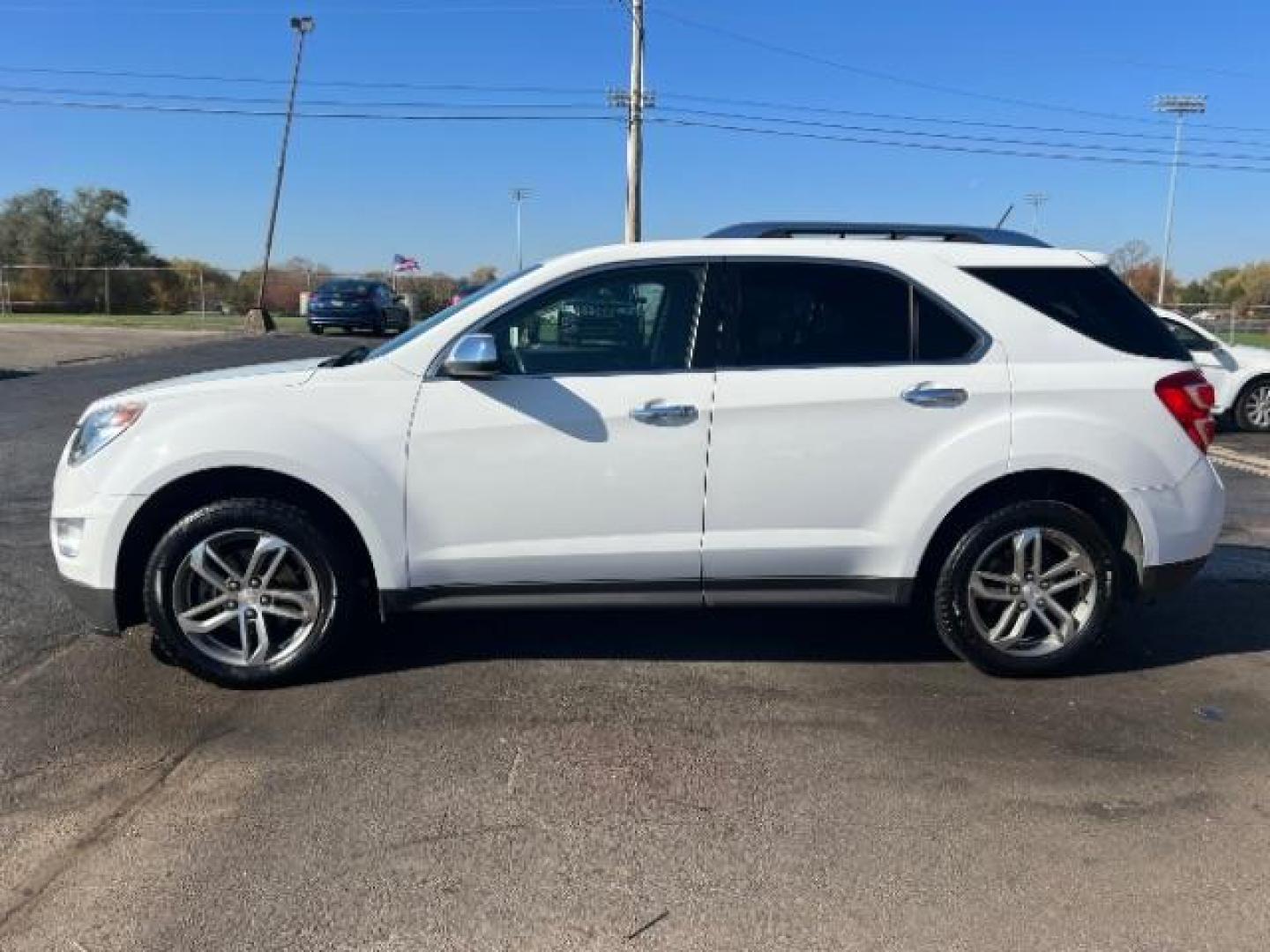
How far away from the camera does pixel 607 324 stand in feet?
14.8

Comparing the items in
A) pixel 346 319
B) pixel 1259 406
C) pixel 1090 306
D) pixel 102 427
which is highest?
pixel 1090 306

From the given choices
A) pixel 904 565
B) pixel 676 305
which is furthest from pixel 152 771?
pixel 904 565

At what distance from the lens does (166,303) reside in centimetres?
4388

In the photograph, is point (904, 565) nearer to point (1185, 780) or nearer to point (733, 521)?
point (733, 521)

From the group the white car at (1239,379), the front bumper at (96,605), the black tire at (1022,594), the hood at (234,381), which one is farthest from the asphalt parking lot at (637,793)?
the white car at (1239,379)

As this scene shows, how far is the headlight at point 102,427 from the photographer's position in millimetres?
4305

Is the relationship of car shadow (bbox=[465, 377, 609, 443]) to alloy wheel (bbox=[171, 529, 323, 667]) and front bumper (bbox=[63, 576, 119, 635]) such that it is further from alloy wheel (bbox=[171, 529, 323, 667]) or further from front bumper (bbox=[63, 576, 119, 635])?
front bumper (bbox=[63, 576, 119, 635])

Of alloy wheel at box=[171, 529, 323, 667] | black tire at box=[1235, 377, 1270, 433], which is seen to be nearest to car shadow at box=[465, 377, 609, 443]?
alloy wheel at box=[171, 529, 323, 667]

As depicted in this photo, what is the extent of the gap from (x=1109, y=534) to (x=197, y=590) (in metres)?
3.84

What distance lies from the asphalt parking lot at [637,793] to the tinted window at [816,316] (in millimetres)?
1374

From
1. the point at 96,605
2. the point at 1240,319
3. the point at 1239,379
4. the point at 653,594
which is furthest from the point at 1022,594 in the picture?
the point at 1240,319

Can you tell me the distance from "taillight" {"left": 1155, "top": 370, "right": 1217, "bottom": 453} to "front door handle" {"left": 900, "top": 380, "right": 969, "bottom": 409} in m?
0.85

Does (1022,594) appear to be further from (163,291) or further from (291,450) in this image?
(163,291)

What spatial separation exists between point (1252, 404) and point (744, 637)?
11.6 meters
